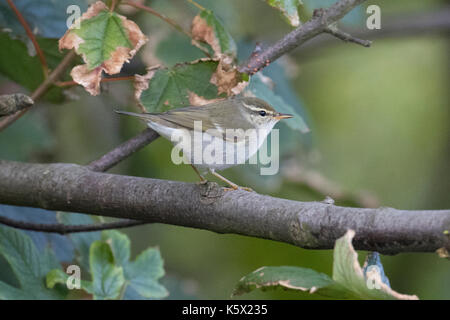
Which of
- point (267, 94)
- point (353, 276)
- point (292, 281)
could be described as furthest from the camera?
point (267, 94)

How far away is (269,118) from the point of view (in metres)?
3.46

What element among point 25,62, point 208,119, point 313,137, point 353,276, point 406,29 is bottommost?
point 353,276

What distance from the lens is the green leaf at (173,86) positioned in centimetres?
262

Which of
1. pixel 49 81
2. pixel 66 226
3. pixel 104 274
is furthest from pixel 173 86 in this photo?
pixel 104 274

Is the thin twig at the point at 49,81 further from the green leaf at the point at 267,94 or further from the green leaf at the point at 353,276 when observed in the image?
the green leaf at the point at 353,276

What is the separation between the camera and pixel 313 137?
453 cm

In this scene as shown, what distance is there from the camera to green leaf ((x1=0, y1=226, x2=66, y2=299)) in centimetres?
223

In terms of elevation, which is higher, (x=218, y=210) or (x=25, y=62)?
(x=25, y=62)

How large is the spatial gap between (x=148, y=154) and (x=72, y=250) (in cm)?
194

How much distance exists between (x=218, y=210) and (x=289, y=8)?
0.92 meters

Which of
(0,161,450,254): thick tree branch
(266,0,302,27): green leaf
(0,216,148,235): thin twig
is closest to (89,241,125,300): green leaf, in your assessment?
(0,216,148,235): thin twig

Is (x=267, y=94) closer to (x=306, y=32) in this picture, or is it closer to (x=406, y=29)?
(x=306, y=32)

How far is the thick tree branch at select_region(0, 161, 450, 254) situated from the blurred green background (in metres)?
0.68

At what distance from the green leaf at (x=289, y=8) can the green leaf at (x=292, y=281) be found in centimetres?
108
